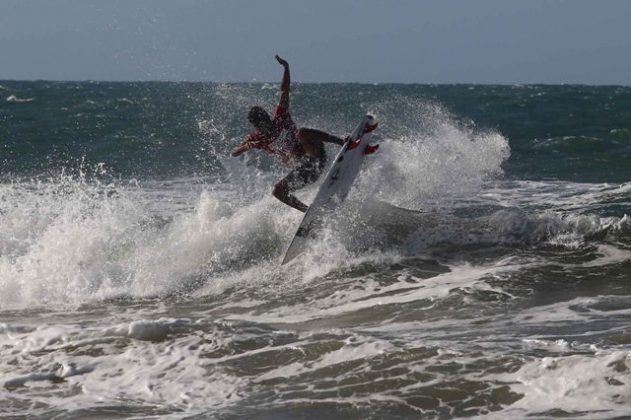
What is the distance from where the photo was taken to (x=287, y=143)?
411 inches

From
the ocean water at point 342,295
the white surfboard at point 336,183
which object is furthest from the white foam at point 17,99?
the white surfboard at point 336,183

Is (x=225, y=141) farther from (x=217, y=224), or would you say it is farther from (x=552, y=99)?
(x=552, y=99)

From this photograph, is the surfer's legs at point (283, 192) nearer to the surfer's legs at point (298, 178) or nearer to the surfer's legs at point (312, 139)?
the surfer's legs at point (298, 178)

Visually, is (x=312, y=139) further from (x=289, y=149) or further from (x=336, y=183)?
(x=336, y=183)

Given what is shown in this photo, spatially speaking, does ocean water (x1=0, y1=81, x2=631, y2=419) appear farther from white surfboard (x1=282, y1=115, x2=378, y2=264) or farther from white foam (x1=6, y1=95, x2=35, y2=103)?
white foam (x1=6, y1=95, x2=35, y2=103)

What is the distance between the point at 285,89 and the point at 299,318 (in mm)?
2961

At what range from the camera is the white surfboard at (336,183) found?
10648 millimetres

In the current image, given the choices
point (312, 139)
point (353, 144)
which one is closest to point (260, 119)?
point (312, 139)

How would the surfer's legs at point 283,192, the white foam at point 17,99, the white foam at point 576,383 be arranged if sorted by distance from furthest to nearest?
the white foam at point 17,99 < the surfer's legs at point 283,192 < the white foam at point 576,383

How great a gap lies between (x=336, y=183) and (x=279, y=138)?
2.92ft

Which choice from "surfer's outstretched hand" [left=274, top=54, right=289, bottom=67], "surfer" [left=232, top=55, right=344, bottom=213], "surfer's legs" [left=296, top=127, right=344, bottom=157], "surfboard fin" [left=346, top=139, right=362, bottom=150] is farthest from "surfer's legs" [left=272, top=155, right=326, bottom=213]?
"surfer's outstretched hand" [left=274, top=54, right=289, bottom=67]

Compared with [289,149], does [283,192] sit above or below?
below

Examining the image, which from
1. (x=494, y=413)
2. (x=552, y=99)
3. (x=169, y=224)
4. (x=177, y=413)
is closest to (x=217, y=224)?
(x=169, y=224)

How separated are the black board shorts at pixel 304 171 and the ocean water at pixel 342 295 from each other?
626 mm
